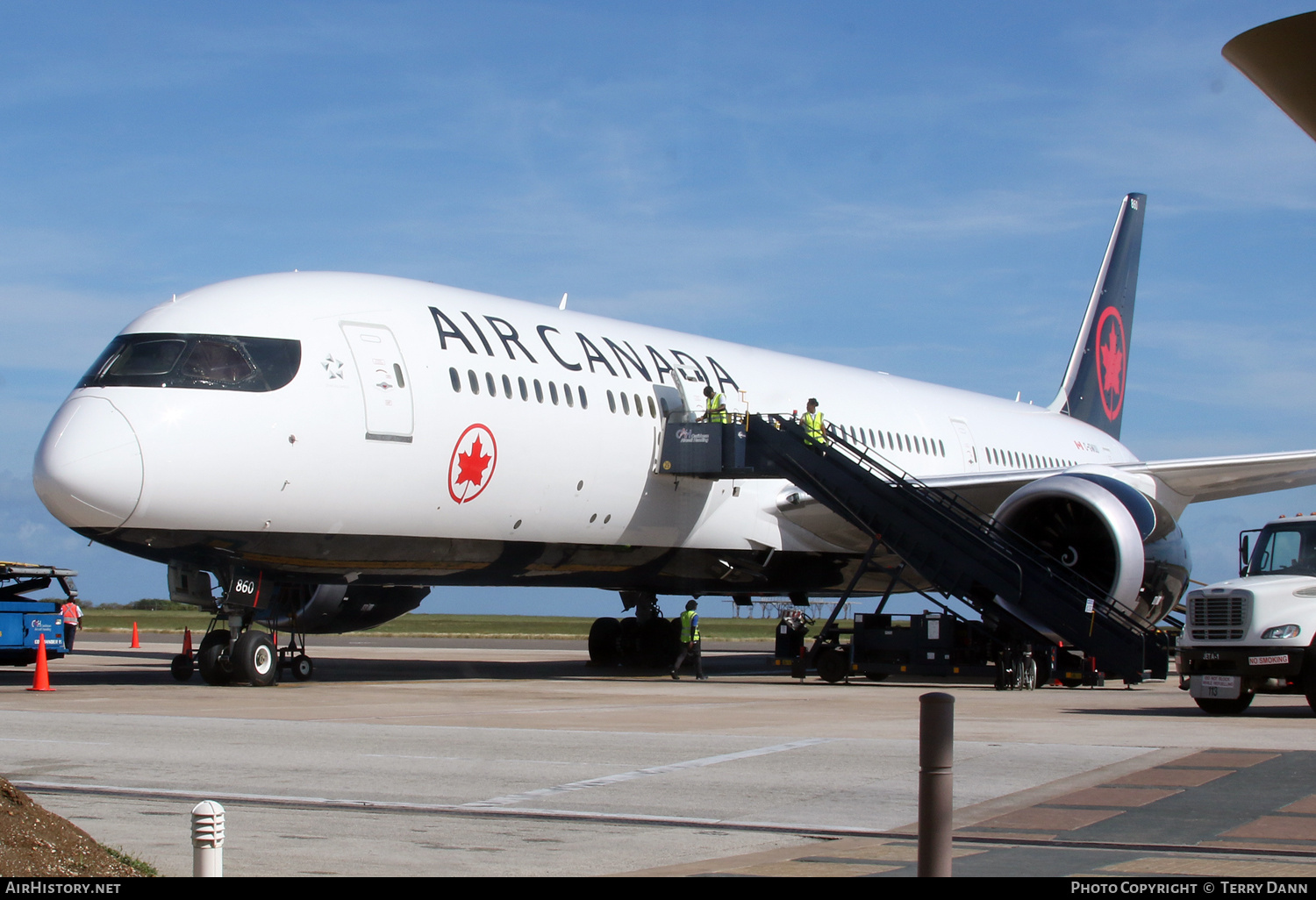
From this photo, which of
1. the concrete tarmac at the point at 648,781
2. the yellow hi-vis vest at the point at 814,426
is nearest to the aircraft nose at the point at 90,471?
the concrete tarmac at the point at 648,781

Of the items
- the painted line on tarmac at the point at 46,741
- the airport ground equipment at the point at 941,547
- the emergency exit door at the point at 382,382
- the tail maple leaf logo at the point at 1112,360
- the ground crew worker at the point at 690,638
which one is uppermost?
the tail maple leaf logo at the point at 1112,360

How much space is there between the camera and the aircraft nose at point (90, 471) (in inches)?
506

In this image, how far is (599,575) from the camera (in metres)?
18.9

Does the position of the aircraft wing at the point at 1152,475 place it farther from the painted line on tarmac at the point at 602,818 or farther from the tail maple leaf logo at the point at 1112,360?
the painted line on tarmac at the point at 602,818

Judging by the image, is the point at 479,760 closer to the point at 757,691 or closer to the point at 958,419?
the point at 757,691

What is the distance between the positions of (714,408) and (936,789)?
1474cm

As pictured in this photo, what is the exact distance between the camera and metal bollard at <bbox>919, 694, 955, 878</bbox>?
14.6 ft

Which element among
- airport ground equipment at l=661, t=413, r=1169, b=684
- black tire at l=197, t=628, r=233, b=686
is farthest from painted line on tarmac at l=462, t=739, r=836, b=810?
airport ground equipment at l=661, t=413, r=1169, b=684

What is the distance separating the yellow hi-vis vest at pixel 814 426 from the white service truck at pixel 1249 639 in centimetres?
585

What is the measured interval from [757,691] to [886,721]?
4555 millimetres

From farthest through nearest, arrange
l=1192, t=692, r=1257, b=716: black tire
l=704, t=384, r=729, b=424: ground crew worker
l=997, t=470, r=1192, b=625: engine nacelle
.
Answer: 1. l=704, t=384, r=729, b=424: ground crew worker
2. l=997, t=470, r=1192, b=625: engine nacelle
3. l=1192, t=692, r=1257, b=716: black tire

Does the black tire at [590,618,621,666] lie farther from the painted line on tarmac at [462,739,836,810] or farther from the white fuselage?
the painted line on tarmac at [462,739,836,810]

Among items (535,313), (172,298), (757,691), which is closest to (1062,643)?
(757,691)

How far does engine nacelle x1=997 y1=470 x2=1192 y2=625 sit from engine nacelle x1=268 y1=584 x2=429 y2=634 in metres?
8.31
